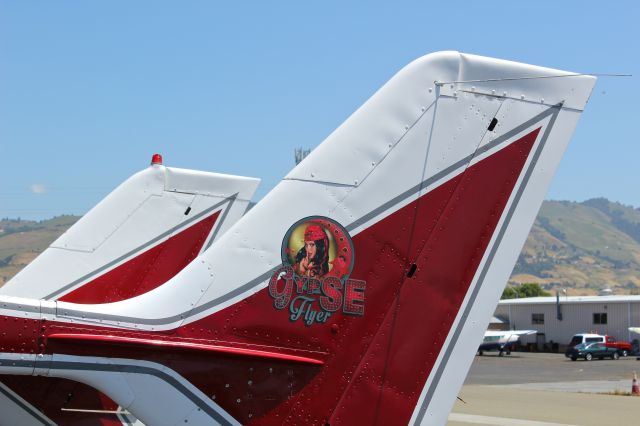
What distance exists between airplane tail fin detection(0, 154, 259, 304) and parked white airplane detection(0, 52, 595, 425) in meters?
3.86

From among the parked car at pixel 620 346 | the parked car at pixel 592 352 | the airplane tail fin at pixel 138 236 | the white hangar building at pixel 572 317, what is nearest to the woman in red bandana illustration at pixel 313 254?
the airplane tail fin at pixel 138 236

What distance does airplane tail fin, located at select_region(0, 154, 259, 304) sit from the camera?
30.0 ft

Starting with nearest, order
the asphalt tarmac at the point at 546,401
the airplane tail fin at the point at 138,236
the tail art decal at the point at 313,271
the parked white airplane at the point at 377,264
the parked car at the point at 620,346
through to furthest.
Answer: the parked white airplane at the point at 377,264 < the tail art decal at the point at 313,271 < the airplane tail fin at the point at 138,236 < the asphalt tarmac at the point at 546,401 < the parked car at the point at 620,346

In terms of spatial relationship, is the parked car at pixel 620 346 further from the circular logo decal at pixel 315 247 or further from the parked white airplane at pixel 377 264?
the circular logo decal at pixel 315 247

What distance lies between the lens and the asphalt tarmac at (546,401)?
1686 cm

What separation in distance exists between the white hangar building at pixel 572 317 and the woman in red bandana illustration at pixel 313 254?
6112 centimetres

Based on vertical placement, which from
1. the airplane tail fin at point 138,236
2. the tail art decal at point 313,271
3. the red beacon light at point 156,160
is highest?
the red beacon light at point 156,160

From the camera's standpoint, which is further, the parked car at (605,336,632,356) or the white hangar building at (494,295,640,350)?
the white hangar building at (494,295,640,350)

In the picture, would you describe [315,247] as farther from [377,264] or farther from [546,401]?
[546,401]

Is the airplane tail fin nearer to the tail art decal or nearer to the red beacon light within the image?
the red beacon light

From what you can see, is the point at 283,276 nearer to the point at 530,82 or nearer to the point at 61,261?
the point at 530,82

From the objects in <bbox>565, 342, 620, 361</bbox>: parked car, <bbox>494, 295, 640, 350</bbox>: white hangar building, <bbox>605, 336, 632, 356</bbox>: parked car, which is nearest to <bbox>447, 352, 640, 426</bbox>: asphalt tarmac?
<bbox>565, 342, 620, 361</bbox>: parked car

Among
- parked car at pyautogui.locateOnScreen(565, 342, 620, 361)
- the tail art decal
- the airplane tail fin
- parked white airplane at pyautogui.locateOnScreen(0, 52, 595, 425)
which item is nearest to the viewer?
parked white airplane at pyautogui.locateOnScreen(0, 52, 595, 425)

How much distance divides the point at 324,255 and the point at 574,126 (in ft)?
5.90
